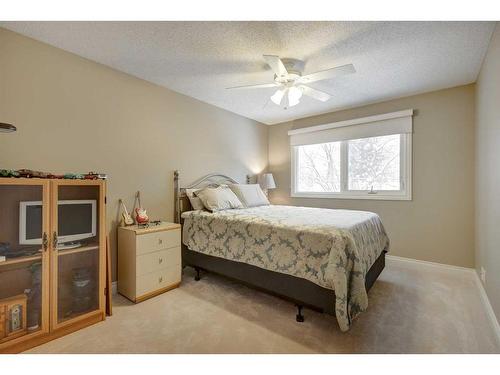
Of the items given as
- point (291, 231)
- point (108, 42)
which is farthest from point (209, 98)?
point (291, 231)

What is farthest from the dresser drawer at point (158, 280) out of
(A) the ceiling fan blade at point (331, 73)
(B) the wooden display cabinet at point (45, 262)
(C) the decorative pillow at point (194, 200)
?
(A) the ceiling fan blade at point (331, 73)

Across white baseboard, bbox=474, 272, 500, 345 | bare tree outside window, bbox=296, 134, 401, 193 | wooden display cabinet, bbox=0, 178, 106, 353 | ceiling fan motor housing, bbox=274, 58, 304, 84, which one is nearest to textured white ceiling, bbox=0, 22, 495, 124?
ceiling fan motor housing, bbox=274, 58, 304, 84

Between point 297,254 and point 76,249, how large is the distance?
71.2 inches

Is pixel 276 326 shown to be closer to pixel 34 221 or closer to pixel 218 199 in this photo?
pixel 218 199

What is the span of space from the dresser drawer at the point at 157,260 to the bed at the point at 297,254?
0.96ft

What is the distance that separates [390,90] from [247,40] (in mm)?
2194

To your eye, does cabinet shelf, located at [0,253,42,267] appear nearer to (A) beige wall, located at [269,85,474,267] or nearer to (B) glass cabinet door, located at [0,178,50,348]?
(B) glass cabinet door, located at [0,178,50,348]

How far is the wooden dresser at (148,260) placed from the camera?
7.37ft

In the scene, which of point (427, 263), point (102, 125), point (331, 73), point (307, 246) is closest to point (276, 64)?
point (331, 73)

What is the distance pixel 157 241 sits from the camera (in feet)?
7.83

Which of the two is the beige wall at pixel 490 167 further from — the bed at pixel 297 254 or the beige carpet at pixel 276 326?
the bed at pixel 297 254

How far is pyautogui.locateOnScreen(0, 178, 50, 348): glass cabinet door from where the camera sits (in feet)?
5.16

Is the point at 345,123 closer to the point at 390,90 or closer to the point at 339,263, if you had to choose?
the point at 390,90

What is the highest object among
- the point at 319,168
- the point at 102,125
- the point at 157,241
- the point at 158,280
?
the point at 102,125
